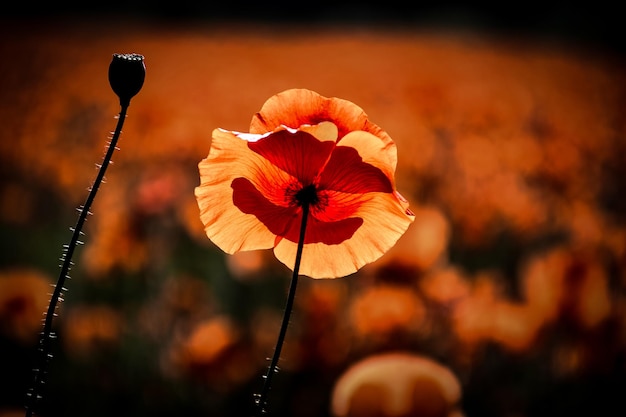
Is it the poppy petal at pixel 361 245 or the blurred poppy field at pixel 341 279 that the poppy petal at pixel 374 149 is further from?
the blurred poppy field at pixel 341 279

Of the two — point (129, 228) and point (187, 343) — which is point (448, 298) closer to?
point (187, 343)

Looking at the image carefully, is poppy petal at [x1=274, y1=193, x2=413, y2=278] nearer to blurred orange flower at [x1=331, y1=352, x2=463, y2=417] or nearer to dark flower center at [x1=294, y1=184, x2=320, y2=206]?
dark flower center at [x1=294, y1=184, x2=320, y2=206]

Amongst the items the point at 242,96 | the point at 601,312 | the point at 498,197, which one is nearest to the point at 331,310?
the point at 601,312

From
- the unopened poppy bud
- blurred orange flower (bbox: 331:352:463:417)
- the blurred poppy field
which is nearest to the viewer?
the unopened poppy bud

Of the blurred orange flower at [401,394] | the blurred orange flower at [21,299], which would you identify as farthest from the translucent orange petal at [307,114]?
the blurred orange flower at [21,299]

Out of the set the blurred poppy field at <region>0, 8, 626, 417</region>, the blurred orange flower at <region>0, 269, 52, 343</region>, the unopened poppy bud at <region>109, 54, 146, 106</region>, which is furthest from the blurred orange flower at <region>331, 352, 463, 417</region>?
the blurred orange flower at <region>0, 269, 52, 343</region>

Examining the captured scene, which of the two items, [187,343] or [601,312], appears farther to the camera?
[187,343]

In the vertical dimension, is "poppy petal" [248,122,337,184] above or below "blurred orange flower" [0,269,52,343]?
above

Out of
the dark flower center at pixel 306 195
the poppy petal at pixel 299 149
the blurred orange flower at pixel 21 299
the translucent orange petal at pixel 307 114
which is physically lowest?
the blurred orange flower at pixel 21 299
